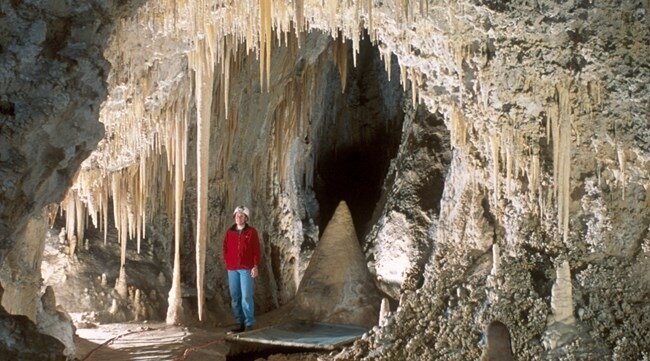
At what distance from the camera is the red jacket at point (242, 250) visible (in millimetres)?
8500

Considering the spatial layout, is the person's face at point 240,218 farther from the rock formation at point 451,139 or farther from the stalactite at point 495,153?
the stalactite at point 495,153

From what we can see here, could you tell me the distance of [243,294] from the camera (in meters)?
8.55

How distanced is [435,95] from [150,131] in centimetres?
318

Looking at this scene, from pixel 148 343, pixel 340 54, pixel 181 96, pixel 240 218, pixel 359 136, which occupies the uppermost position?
pixel 340 54

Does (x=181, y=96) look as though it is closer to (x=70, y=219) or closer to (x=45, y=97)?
(x=70, y=219)

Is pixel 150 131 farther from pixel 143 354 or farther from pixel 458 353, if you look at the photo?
pixel 458 353

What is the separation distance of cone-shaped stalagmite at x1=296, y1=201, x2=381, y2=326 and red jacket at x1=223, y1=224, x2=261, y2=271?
1.19 metres

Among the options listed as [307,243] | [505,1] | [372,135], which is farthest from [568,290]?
[372,135]

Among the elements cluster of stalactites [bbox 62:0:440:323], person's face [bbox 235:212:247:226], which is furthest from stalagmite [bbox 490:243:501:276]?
person's face [bbox 235:212:247:226]

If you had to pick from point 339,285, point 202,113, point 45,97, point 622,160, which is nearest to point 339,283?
point 339,285

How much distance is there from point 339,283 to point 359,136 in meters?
6.13

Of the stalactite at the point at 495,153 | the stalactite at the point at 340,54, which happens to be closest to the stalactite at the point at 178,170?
the stalactite at the point at 340,54

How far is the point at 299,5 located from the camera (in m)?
6.62

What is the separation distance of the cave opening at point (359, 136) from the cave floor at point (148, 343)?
18.5ft
